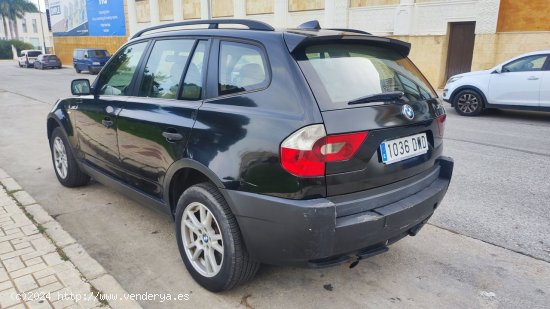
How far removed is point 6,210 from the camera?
4.14m

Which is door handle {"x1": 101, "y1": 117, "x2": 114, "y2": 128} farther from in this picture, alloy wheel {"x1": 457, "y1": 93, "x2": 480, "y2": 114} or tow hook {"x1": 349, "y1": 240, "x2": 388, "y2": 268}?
alloy wheel {"x1": 457, "y1": 93, "x2": 480, "y2": 114}

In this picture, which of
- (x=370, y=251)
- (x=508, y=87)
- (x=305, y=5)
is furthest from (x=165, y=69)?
(x=305, y=5)

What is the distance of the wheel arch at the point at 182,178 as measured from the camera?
8.92ft

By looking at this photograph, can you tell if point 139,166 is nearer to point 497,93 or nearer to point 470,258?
point 470,258

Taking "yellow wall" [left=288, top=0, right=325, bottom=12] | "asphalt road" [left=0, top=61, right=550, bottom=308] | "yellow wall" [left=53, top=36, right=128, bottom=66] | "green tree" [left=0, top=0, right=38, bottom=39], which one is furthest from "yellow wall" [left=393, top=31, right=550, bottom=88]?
"green tree" [left=0, top=0, right=38, bottom=39]

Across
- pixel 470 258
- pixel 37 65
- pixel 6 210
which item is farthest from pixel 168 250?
pixel 37 65

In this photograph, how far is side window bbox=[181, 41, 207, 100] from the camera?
301 cm

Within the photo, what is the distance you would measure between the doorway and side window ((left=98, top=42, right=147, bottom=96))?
1560 centimetres

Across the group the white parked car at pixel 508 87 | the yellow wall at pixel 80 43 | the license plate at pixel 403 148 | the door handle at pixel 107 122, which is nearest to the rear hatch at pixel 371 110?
the license plate at pixel 403 148

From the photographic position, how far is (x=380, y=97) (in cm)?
264

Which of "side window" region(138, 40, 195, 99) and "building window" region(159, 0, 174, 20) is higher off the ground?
"building window" region(159, 0, 174, 20)

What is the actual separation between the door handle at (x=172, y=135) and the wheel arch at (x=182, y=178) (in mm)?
160

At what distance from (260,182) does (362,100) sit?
2.58 feet

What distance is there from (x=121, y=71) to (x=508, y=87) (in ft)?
29.6
